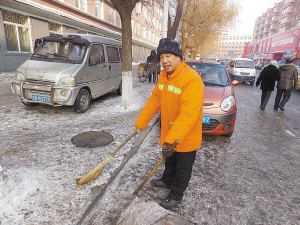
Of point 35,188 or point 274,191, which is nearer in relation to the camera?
point 35,188

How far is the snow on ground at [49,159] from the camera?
2.10 m

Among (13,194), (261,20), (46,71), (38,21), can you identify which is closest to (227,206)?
(13,194)

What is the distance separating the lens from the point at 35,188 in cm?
238

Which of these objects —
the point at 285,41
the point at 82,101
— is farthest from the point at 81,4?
the point at 285,41

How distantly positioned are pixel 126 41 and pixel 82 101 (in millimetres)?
2289

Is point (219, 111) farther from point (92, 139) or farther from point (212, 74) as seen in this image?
point (92, 139)

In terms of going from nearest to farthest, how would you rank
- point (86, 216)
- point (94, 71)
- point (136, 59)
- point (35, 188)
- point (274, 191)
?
point (86, 216), point (35, 188), point (274, 191), point (94, 71), point (136, 59)

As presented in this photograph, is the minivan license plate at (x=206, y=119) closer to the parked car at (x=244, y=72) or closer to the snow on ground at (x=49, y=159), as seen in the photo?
the snow on ground at (x=49, y=159)

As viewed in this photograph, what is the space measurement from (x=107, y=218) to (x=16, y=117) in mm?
4192

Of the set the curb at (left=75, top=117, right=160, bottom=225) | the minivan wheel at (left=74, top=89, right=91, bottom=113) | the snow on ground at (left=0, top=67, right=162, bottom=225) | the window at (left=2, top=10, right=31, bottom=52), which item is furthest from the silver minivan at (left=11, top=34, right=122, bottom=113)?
the window at (left=2, top=10, right=31, bottom=52)

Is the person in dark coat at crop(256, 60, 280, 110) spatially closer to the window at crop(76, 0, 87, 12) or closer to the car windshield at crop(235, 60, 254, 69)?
the car windshield at crop(235, 60, 254, 69)

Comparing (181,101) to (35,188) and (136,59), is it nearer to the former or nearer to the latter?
(35,188)

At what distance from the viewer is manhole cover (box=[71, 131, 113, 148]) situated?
3657 mm

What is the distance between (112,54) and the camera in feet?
23.1
